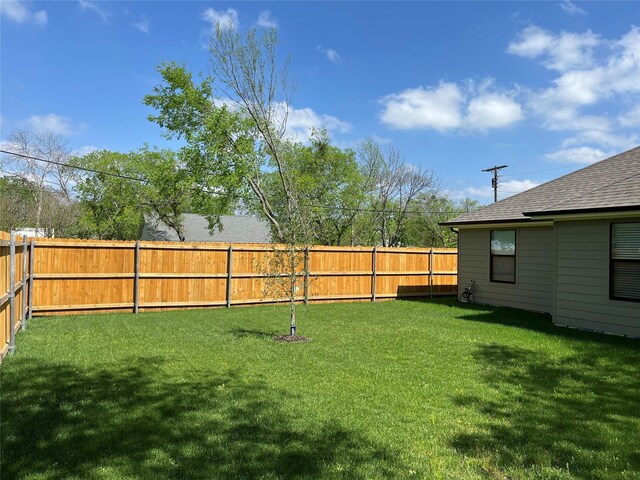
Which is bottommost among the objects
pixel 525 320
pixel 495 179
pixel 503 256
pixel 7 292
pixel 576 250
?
pixel 525 320

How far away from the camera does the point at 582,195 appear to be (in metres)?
9.64

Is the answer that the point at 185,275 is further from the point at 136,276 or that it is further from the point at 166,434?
the point at 166,434

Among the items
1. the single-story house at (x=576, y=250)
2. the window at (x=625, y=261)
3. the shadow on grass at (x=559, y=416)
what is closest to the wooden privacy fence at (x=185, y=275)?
the single-story house at (x=576, y=250)

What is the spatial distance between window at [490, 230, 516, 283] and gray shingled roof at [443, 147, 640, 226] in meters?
0.59

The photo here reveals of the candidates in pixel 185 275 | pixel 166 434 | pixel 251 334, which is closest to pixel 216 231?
pixel 185 275

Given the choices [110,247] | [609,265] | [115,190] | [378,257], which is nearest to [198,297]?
[110,247]

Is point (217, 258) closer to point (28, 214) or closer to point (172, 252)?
point (172, 252)

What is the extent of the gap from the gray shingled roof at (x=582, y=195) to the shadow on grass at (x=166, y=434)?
293 inches

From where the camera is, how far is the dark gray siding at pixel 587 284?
8.35 m

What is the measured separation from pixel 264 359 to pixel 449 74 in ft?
55.0

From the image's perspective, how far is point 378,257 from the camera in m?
15.0

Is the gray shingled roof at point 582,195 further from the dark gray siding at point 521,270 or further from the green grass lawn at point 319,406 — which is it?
the green grass lawn at point 319,406

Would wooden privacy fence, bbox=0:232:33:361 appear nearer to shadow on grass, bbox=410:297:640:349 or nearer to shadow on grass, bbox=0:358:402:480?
shadow on grass, bbox=0:358:402:480

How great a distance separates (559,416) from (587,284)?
587 cm
